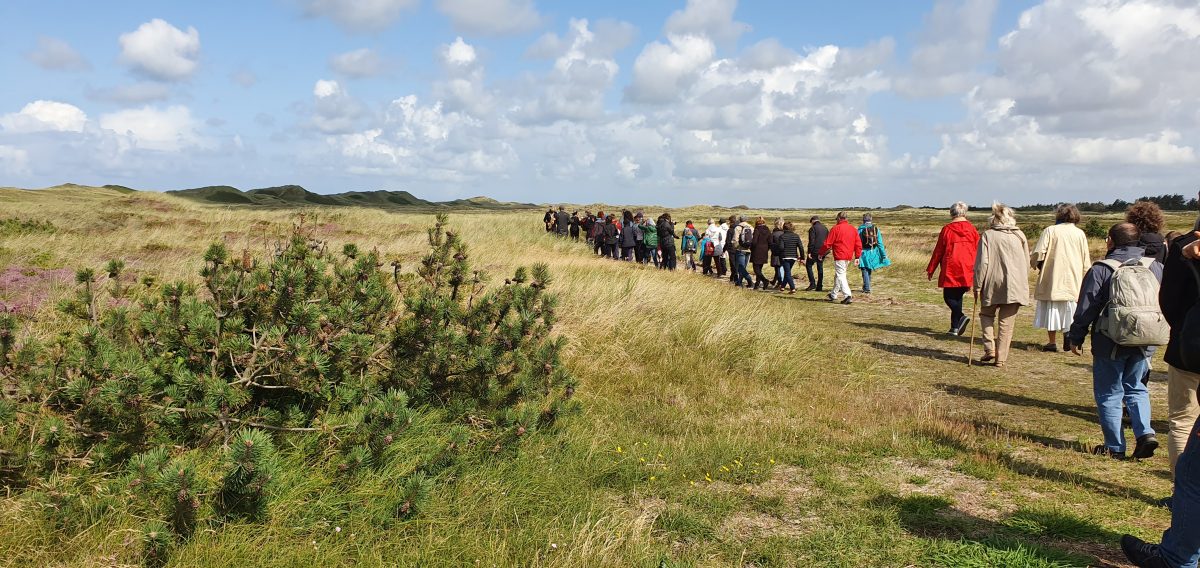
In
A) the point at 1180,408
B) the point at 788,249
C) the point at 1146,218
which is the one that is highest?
the point at 1146,218

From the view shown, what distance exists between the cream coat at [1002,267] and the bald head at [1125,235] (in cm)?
270

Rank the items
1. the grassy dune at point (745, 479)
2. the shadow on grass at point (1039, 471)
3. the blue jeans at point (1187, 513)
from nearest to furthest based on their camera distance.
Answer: the blue jeans at point (1187, 513), the grassy dune at point (745, 479), the shadow on grass at point (1039, 471)

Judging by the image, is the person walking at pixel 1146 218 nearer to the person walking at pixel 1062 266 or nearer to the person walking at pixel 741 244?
the person walking at pixel 1062 266

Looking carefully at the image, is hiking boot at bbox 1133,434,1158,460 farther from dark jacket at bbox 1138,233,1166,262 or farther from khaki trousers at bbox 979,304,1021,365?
khaki trousers at bbox 979,304,1021,365

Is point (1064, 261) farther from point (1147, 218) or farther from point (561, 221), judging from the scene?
point (561, 221)

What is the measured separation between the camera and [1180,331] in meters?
3.61

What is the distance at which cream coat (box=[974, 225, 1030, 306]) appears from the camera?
8.34 metres

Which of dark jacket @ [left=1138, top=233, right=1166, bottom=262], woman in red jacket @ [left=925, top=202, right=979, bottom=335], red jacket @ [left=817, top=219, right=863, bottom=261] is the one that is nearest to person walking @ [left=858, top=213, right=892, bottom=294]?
red jacket @ [left=817, top=219, right=863, bottom=261]

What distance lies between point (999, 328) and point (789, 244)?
24.1 feet

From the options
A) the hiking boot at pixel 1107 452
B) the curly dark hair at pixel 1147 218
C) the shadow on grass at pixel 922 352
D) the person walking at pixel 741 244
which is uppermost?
the curly dark hair at pixel 1147 218

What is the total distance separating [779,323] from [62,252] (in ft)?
37.2

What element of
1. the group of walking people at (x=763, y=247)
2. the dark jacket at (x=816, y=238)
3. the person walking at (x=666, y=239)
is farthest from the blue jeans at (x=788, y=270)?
A: the person walking at (x=666, y=239)

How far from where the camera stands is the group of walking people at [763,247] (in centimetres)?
1461

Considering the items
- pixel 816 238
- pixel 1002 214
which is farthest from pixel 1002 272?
pixel 816 238
